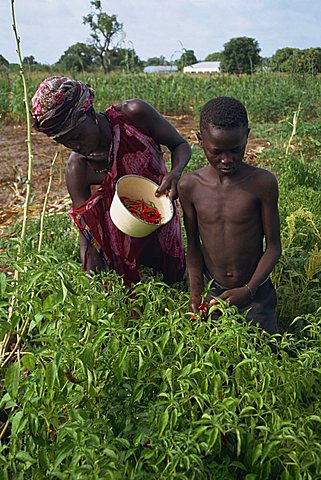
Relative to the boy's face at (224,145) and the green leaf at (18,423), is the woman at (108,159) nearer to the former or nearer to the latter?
the boy's face at (224,145)

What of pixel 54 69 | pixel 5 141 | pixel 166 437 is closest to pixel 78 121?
pixel 166 437

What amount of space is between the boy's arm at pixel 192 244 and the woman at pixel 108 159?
0.10 m

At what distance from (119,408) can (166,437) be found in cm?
22

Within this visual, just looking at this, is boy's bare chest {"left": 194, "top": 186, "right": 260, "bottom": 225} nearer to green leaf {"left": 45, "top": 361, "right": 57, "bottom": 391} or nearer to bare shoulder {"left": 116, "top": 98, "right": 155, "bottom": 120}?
bare shoulder {"left": 116, "top": 98, "right": 155, "bottom": 120}

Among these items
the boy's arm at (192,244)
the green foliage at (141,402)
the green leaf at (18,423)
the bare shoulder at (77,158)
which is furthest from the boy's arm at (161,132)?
the green leaf at (18,423)

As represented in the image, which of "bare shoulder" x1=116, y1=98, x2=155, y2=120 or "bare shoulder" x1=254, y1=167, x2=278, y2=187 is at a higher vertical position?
"bare shoulder" x1=116, y1=98, x2=155, y2=120

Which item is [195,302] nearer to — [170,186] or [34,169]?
[170,186]

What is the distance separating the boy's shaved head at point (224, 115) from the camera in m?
1.93

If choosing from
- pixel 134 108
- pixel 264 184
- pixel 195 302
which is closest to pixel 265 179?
pixel 264 184

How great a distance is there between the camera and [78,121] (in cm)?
217

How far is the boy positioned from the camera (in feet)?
6.46

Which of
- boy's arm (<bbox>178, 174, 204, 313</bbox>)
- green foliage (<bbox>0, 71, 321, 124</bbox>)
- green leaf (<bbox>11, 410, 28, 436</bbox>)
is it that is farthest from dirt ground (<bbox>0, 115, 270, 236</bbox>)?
green leaf (<bbox>11, 410, 28, 436</bbox>)

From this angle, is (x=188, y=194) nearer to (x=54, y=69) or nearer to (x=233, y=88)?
(x=233, y=88)

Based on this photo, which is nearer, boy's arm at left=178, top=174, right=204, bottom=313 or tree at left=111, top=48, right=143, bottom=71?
boy's arm at left=178, top=174, right=204, bottom=313
